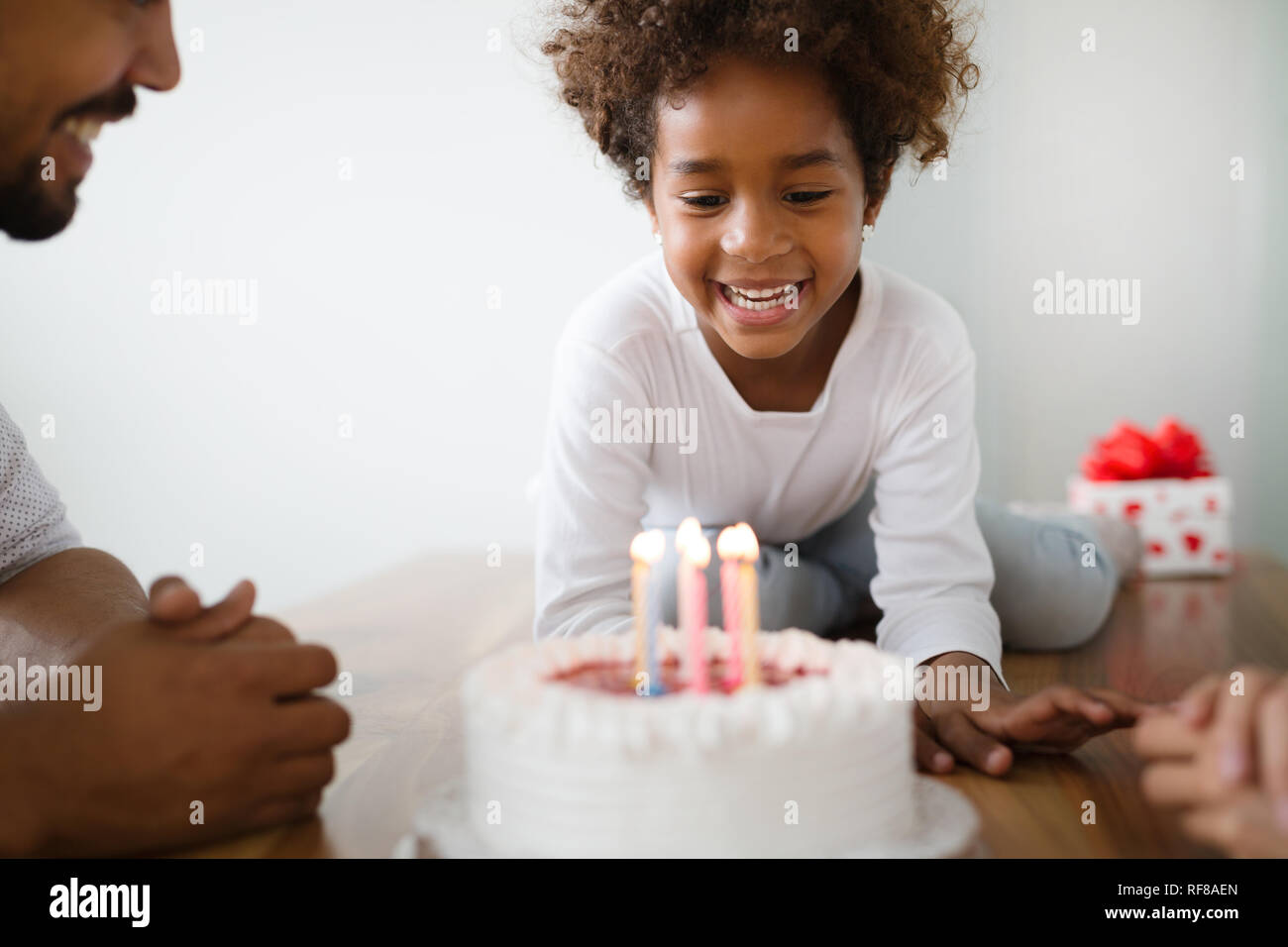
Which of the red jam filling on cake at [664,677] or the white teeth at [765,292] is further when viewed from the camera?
the white teeth at [765,292]

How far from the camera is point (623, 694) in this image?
932 mm

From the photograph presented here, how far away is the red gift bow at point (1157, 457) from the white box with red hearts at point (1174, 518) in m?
0.02

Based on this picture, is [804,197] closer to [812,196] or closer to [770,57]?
[812,196]

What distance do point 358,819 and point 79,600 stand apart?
1.25ft

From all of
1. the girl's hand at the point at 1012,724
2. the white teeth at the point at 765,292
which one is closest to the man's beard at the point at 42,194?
the white teeth at the point at 765,292

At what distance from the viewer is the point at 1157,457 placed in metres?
2.47

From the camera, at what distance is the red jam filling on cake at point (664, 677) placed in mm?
954

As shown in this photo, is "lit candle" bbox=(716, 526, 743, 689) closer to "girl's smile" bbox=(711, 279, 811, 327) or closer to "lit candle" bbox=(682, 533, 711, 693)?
"lit candle" bbox=(682, 533, 711, 693)

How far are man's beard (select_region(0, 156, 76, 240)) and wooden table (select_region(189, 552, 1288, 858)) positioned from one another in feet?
2.02

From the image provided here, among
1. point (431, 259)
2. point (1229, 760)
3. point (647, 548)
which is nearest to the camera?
point (1229, 760)

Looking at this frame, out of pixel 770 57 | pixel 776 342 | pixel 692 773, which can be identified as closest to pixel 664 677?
pixel 692 773

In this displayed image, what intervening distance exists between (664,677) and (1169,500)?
5.84ft

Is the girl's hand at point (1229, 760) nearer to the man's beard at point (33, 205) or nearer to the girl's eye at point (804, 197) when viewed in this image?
the girl's eye at point (804, 197)
